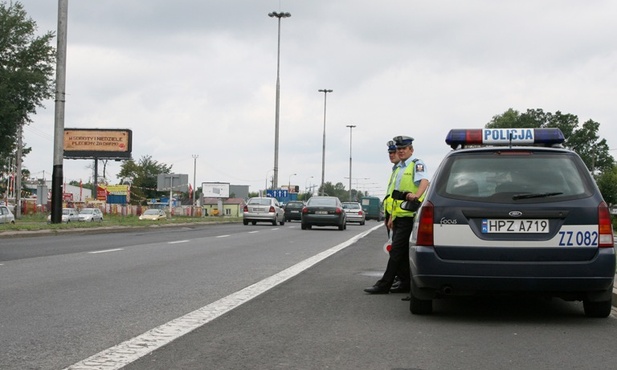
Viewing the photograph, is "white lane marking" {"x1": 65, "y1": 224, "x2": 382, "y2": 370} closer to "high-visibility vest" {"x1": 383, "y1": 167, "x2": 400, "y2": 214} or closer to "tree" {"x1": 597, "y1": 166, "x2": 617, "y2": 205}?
"high-visibility vest" {"x1": 383, "y1": 167, "x2": 400, "y2": 214}

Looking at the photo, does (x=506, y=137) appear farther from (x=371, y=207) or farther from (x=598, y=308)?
(x=371, y=207)

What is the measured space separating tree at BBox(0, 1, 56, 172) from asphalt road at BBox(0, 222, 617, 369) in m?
26.0

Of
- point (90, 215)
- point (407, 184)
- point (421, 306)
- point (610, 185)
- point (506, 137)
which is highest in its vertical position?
point (610, 185)

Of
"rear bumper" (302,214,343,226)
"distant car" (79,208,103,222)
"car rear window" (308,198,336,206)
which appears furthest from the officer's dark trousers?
"distant car" (79,208,103,222)

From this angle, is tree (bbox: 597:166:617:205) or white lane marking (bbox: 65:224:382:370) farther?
tree (bbox: 597:166:617:205)

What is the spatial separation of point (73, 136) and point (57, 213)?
5730 cm

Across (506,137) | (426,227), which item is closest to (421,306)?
(426,227)

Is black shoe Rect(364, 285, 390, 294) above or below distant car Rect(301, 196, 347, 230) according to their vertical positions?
below

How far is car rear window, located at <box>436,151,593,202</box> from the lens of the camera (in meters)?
7.04

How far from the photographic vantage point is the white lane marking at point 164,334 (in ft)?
17.4

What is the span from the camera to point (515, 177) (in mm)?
7156

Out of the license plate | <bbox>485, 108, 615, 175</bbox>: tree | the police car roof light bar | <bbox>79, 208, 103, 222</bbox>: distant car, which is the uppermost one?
<bbox>485, 108, 615, 175</bbox>: tree

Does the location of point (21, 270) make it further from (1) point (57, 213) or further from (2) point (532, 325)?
(1) point (57, 213)

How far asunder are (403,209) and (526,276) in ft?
6.62
